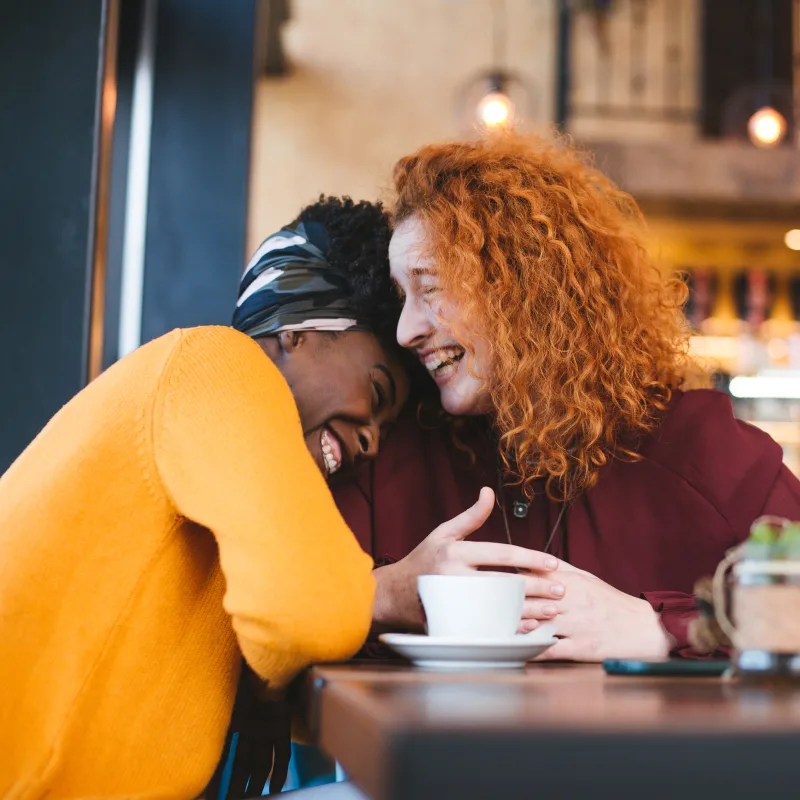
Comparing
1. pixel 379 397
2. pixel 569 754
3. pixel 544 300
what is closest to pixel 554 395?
pixel 544 300

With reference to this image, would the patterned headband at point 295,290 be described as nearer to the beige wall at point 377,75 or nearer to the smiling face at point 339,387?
the smiling face at point 339,387

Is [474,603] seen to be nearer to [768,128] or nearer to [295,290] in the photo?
[295,290]

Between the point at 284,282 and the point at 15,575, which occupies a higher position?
the point at 284,282

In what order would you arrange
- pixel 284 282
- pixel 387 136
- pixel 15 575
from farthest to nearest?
pixel 387 136 < pixel 284 282 < pixel 15 575

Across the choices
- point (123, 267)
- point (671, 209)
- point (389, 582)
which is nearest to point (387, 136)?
point (671, 209)

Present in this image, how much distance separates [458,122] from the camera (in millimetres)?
6148

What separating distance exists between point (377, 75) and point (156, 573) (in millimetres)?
6110

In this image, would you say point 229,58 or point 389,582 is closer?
point 389,582

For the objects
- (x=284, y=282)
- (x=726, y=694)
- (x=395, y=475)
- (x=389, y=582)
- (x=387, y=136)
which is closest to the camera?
(x=726, y=694)

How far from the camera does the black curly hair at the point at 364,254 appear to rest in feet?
5.04

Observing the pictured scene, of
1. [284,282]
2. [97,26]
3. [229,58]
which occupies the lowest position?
[284,282]

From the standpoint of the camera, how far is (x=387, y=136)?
259 inches

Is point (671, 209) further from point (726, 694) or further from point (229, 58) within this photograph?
point (726, 694)

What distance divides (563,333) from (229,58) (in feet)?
5.02
